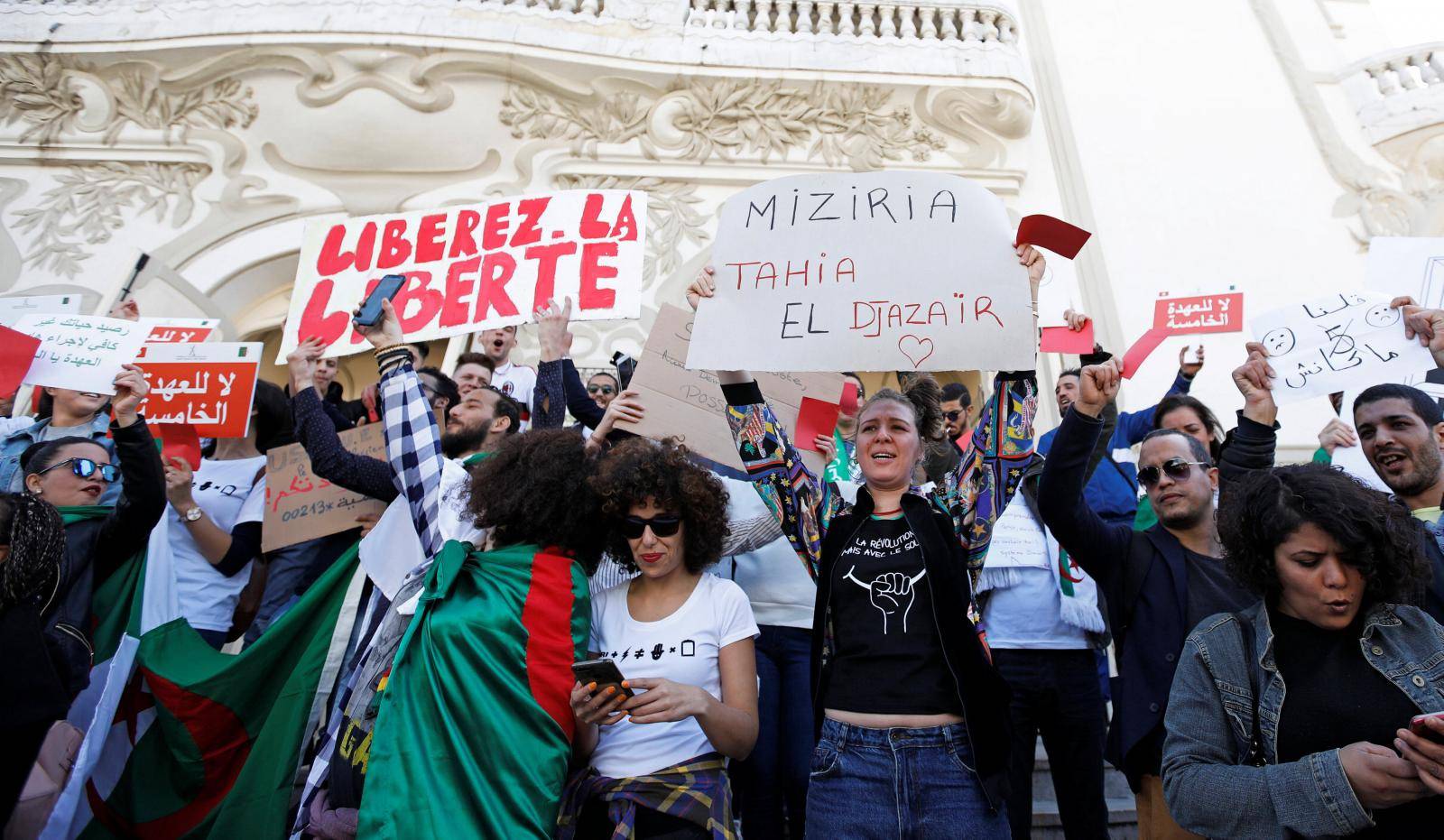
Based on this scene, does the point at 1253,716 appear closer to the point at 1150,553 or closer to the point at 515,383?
the point at 1150,553

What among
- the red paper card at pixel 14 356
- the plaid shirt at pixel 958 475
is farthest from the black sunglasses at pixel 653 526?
the red paper card at pixel 14 356

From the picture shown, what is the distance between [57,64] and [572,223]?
5.67m

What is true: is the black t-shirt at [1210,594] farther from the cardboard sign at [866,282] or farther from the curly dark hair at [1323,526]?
the cardboard sign at [866,282]

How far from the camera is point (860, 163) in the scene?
7.67 metres

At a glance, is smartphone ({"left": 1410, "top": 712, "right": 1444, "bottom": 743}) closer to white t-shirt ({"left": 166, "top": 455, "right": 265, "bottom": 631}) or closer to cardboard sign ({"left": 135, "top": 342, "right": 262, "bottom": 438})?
white t-shirt ({"left": 166, "top": 455, "right": 265, "bottom": 631})

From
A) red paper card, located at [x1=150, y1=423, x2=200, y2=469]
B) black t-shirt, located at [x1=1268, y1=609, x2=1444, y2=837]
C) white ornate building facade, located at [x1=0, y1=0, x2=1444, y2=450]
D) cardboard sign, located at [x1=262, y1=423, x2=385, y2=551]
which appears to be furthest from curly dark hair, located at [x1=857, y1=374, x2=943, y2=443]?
white ornate building facade, located at [x1=0, y1=0, x2=1444, y2=450]

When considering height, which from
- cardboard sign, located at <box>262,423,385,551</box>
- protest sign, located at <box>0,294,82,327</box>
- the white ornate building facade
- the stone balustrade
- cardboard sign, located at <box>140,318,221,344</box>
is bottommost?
cardboard sign, located at <box>262,423,385,551</box>

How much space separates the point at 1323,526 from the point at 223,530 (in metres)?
3.67

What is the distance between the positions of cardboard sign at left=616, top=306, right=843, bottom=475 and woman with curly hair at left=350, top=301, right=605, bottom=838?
32.1 inches

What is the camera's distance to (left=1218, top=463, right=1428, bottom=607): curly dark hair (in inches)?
66.2

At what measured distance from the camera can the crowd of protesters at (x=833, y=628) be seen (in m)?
1.69

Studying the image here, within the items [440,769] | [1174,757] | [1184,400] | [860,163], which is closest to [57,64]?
[860,163]

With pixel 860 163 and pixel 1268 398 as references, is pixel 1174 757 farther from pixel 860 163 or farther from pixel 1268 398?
pixel 860 163

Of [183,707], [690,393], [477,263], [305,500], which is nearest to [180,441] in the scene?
[305,500]
